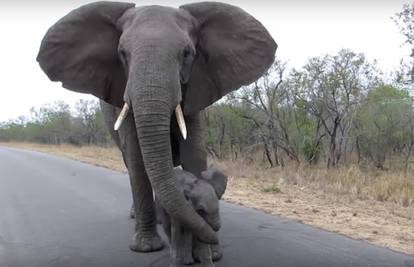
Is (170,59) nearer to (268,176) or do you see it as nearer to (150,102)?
(150,102)

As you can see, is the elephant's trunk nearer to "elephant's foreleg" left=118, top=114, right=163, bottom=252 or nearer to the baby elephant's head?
the baby elephant's head

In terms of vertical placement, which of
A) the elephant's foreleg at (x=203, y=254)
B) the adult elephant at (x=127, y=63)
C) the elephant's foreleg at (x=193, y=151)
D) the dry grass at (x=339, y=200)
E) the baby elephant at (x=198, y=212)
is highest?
the adult elephant at (x=127, y=63)

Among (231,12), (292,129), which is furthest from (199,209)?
(292,129)

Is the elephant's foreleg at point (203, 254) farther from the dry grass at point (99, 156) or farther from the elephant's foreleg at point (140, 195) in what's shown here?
the dry grass at point (99, 156)

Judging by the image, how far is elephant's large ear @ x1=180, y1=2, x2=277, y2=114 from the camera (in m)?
5.44

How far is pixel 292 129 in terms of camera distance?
66.3ft

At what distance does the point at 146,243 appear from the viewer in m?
5.52

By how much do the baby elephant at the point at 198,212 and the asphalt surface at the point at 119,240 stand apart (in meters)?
0.36

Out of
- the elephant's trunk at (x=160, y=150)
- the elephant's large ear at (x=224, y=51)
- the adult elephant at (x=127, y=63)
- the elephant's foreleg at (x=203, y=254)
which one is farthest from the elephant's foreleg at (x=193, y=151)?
the elephant's trunk at (x=160, y=150)

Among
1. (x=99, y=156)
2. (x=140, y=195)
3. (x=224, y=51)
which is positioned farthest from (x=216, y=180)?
(x=99, y=156)

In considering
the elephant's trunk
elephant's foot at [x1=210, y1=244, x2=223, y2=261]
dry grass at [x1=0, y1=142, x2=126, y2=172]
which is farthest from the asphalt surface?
dry grass at [x1=0, y1=142, x2=126, y2=172]

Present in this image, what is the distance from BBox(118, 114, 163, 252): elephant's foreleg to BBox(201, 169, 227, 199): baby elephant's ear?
0.92 m

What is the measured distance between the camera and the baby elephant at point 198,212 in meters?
4.43

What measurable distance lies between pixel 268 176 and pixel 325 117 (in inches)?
210
